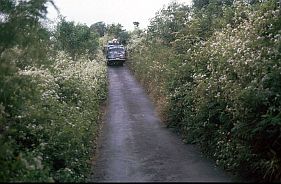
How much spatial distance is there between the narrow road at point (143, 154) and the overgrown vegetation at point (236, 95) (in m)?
0.50

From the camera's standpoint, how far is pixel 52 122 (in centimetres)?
1165

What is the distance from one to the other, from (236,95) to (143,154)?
3.80 metres

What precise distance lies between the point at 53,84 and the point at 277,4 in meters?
7.37

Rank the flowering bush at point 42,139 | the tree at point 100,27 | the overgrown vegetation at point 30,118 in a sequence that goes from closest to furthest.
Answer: the flowering bush at point 42,139 < the overgrown vegetation at point 30,118 < the tree at point 100,27

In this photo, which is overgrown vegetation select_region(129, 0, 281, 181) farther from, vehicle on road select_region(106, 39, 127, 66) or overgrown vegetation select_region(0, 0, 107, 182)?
vehicle on road select_region(106, 39, 127, 66)

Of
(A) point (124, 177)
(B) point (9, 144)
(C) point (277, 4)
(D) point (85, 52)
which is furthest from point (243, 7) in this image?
(D) point (85, 52)

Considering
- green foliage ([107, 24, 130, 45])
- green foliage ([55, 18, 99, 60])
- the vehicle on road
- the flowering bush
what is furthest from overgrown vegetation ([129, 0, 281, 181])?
green foliage ([107, 24, 130, 45])

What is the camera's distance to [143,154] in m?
13.6

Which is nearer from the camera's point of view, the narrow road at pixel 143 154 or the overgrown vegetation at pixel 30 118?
the overgrown vegetation at pixel 30 118

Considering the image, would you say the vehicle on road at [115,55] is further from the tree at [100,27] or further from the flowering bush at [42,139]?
the flowering bush at [42,139]

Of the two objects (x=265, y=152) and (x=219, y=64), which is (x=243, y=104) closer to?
(x=265, y=152)

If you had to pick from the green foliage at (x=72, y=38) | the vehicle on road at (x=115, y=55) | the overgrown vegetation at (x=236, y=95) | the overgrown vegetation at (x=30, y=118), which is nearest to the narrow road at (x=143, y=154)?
the overgrown vegetation at (x=236, y=95)

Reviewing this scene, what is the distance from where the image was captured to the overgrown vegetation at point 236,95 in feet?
33.1

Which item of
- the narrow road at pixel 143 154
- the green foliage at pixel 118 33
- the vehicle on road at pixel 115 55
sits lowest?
the narrow road at pixel 143 154
